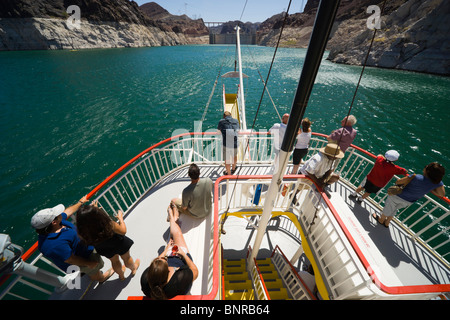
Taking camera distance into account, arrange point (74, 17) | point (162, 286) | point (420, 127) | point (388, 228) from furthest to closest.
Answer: point (74, 17), point (420, 127), point (388, 228), point (162, 286)

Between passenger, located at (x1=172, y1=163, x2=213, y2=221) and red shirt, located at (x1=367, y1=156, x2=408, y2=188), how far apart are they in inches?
155

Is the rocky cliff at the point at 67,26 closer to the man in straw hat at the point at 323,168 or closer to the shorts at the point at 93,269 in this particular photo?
the shorts at the point at 93,269

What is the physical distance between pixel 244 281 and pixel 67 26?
9441 cm

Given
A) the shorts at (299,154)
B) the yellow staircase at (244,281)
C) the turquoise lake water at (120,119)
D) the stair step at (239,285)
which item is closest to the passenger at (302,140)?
the shorts at (299,154)

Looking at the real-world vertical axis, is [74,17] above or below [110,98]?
above

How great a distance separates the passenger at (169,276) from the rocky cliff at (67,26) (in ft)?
290

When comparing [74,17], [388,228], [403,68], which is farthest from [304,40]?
[388,228]

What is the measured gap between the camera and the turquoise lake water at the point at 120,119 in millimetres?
9000

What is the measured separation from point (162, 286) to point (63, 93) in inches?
1081

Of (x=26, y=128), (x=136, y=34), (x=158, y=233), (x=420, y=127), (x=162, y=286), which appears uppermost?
(x=136, y=34)

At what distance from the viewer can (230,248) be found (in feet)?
17.9

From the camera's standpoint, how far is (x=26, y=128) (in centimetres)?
1343

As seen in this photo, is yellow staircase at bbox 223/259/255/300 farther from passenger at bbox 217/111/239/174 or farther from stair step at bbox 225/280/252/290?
passenger at bbox 217/111/239/174
